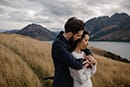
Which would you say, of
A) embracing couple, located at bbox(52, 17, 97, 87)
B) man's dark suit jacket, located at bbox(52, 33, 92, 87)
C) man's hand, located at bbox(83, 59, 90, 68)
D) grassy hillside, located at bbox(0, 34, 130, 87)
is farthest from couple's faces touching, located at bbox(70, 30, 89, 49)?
grassy hillside, located at bbox(0, 34, 130, 87)

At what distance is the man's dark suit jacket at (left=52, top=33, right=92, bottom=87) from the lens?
12.2 feet

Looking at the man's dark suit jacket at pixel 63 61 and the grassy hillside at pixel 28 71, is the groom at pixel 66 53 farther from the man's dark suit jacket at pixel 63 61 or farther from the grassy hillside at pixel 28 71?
the grassy hillside at pixel 28 71

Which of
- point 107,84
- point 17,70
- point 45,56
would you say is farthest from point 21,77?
point 107,84

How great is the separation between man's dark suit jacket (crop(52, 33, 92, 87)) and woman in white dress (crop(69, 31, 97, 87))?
77mm

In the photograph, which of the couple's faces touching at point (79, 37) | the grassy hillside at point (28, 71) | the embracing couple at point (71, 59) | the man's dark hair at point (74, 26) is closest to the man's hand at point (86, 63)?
the embracing couple at point (71, 59)

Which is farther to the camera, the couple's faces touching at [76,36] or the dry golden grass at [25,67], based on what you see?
the dry golden grass at [25,67]

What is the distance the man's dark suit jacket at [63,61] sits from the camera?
3.71 m

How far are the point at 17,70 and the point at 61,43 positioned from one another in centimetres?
558

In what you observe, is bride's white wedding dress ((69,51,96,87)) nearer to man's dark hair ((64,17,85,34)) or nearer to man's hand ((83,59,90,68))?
man's hand ((83,59,90,68))

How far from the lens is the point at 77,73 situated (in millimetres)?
3807

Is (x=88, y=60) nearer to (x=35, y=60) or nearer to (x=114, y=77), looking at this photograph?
(x=35, y=60)

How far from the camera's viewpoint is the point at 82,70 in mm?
3857

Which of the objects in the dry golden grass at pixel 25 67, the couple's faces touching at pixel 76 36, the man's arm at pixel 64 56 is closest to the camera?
the man's arm at pixel 64 56

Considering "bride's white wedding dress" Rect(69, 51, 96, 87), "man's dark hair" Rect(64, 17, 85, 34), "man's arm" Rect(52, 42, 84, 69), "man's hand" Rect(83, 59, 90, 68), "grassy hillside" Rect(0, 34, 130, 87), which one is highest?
"man's dark hair" Rect(64, 17, 85, 34)
